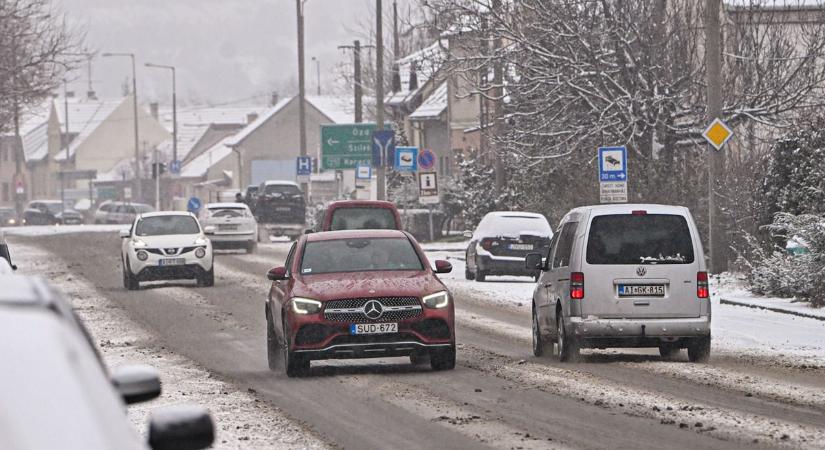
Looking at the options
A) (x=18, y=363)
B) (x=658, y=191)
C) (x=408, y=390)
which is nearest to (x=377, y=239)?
(x=408, y=390)

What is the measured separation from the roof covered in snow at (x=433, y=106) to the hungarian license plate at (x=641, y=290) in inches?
2499

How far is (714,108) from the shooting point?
94.6ft

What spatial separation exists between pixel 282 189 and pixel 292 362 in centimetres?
4430

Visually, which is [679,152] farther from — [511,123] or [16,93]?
[16,93]

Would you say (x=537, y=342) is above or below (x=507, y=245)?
below

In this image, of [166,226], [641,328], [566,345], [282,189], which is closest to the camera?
[641,328]

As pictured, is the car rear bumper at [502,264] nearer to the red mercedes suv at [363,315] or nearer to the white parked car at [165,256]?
the white parked car at [165,256]

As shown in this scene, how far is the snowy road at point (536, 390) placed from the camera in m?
11.3

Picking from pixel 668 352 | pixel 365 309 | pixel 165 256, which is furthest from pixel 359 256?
pixel 165 256

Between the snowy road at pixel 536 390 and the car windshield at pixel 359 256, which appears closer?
the snowy road at pixel 536 390

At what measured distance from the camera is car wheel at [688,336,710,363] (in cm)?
1719

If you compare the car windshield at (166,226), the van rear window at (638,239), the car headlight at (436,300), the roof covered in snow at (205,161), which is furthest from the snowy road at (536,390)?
the roof covered in snow at (205,161)

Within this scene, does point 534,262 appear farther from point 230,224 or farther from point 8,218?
point 8,218

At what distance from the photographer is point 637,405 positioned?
515 inches
